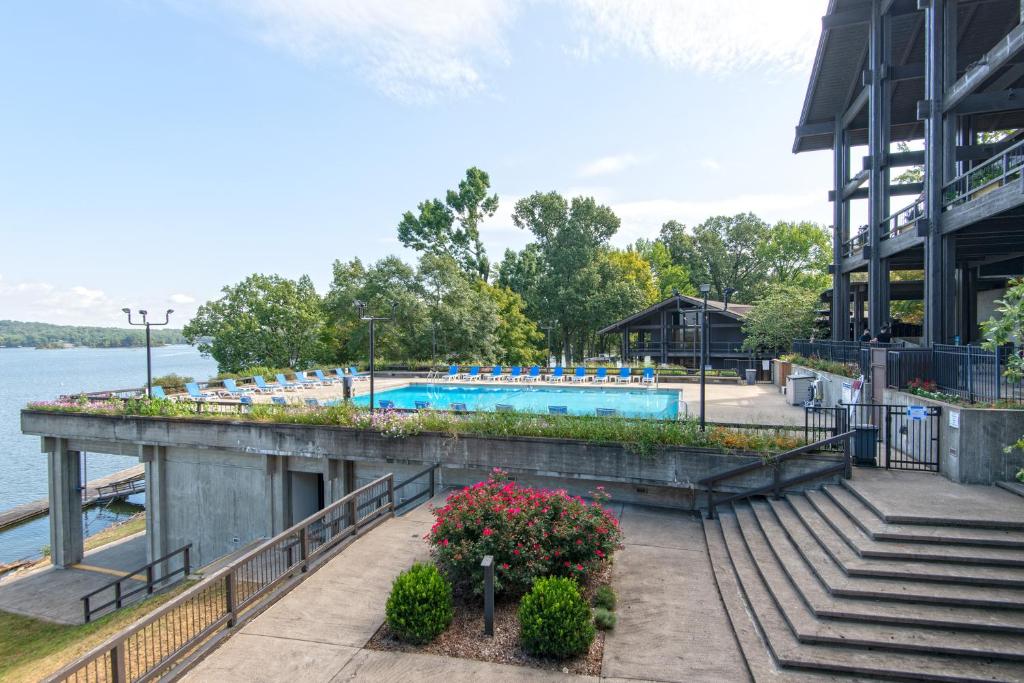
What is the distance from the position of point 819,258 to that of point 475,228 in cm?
3615

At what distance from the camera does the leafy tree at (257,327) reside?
37906mm

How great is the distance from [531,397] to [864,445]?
52.5 ft

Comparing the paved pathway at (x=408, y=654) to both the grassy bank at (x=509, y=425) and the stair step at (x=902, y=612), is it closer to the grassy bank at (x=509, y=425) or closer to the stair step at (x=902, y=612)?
the stair step at (x=902, y=612)

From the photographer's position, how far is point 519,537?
7043 millimetres

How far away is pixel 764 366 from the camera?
28406 mm

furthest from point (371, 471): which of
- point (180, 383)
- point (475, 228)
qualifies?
point (475, 228)

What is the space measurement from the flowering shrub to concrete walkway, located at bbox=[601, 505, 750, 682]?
0.73 metres

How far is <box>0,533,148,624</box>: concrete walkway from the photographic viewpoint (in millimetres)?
14320

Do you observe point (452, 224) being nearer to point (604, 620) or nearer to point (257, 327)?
point (257, 327)

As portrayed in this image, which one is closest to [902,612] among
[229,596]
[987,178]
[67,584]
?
[229,596]

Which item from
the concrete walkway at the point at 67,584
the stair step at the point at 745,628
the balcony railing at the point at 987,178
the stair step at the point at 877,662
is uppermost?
the balcony railing at the point at 987,178

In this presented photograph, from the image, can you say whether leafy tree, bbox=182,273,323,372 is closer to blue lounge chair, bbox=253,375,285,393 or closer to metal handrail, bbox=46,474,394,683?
blue lounge chair, bbox=253,375,285,393

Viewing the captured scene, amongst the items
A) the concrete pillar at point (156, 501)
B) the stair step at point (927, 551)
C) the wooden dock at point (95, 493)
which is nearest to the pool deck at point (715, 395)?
the concrete pillar at point (156, 501)

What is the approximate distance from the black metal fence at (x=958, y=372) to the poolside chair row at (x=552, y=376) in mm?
14622
